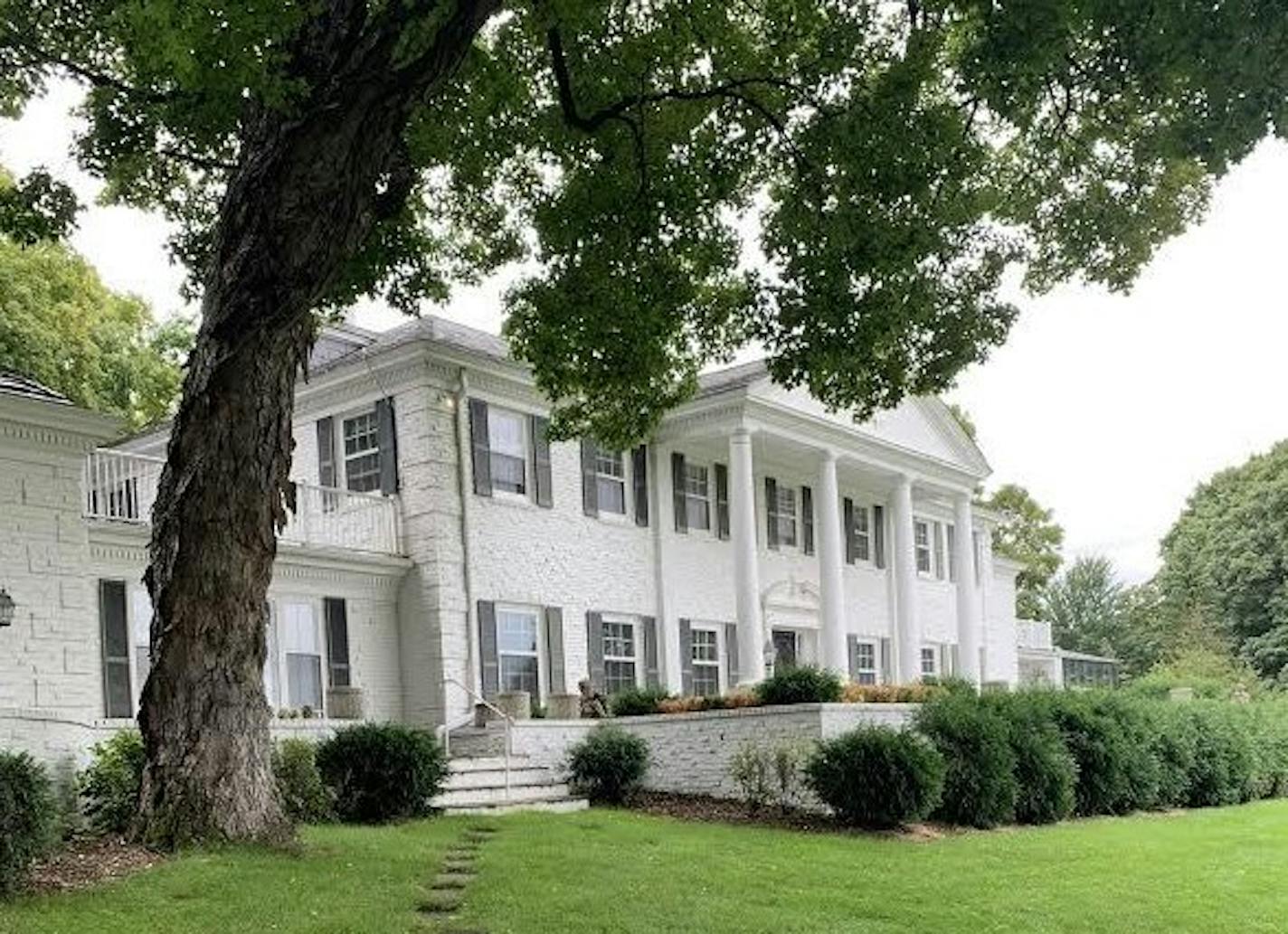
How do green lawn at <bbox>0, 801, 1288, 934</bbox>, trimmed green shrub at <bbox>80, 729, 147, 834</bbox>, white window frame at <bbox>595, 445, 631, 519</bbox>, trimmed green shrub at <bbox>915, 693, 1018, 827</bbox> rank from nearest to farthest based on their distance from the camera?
green lawn at <bbox>0, 801, 1288, 934</bbox>
trimmed green shrub at <bbox>80, 729, 147, 834</bbox>
trimmed green shrub at <bbox>915, 693, 1018, 827</bbox>
white window frame at <bbox>595, 445, 631, 519</bbox>

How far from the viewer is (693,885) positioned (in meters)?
11.3

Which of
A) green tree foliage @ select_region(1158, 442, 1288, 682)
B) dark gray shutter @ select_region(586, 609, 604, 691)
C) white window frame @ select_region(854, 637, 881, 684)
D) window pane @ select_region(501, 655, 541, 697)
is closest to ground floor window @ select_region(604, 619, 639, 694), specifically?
dark gray shutter @ select_region(586, 609, 604, 691)

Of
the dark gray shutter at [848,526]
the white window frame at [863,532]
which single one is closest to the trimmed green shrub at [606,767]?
the dark gray shutter at [848,526]

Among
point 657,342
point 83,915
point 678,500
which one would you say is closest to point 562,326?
point 657,342

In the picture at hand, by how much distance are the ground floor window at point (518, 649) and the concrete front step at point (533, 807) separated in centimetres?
356

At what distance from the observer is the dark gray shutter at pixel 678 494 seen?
24781 millimetres

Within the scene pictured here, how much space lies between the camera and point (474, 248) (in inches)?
617

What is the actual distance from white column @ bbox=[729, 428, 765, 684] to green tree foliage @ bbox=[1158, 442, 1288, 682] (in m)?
33.9

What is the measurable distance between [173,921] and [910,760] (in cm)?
999

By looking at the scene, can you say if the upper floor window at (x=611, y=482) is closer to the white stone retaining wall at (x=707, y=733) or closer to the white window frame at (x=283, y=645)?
the white stone retaining wall at (x=707, y=733)

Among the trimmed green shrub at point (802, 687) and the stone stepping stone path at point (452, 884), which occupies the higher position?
the trimmed green shrub at point (802, 687)

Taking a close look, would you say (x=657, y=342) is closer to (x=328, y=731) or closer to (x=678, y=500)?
(x=328, y=731)

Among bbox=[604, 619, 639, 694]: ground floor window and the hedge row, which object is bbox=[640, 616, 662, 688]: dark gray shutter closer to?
bbox=[604, 619, 639, 694]: ground floor window

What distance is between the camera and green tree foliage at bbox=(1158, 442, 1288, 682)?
52625 millimetres
